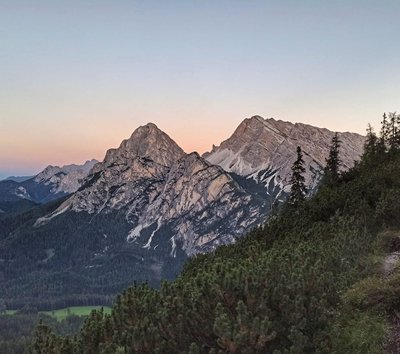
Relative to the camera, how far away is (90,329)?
1708cm

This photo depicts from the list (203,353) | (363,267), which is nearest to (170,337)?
(203,353)

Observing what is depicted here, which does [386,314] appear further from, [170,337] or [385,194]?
[385,194]

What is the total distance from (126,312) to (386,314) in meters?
10.2

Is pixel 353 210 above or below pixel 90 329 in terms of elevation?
above

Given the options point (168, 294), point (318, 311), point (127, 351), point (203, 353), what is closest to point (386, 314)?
point (318, 311)

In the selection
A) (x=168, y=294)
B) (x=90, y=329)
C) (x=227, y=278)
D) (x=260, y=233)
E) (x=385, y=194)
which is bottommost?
(x=90, y=329)

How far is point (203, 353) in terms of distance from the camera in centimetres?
1452

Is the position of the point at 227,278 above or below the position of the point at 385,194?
below

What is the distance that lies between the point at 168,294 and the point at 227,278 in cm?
358

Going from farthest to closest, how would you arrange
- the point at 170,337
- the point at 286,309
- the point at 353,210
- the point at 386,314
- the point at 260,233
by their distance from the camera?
the point at 260,233 → the point at 353,210 → the point at 386,314 → the point at 170,337 → the point at 286,309

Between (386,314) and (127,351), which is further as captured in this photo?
(386,314)

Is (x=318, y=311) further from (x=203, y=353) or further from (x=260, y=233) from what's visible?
(x=260, y=233)

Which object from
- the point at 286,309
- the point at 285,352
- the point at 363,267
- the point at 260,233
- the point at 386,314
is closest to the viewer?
the point at 285,352

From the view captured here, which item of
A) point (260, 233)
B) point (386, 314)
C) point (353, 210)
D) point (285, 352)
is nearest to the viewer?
point (285, 352)
